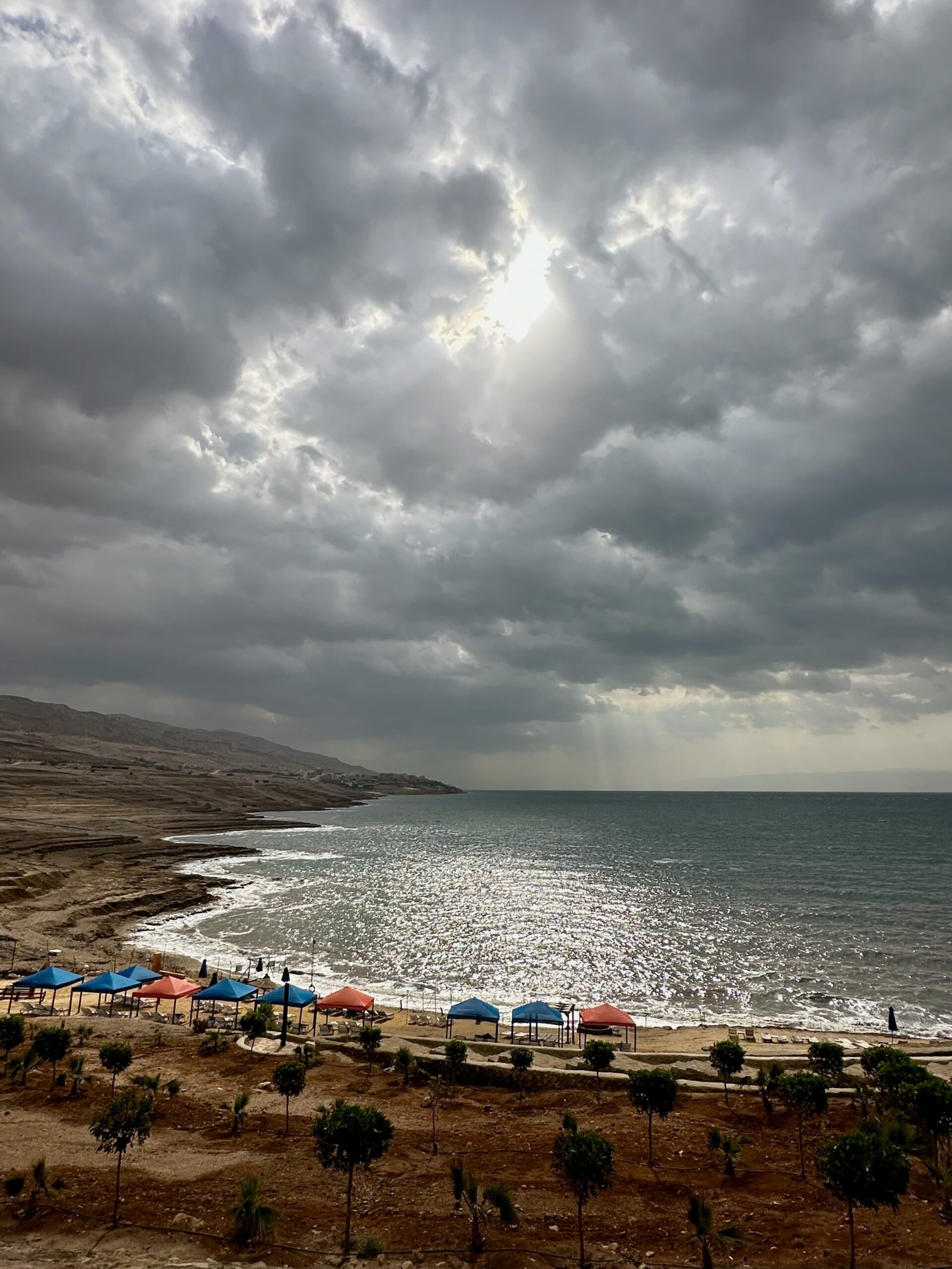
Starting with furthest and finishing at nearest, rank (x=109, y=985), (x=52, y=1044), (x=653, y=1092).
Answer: (x=109, y=985) < (x=52, y=1044) < (x=653, y=1092)

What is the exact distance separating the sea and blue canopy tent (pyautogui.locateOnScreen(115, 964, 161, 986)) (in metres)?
12.3

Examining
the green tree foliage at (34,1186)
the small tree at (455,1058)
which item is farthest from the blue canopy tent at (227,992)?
the green tree foliage at (34,1186)

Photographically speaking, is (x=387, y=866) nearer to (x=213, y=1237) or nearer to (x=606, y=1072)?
(x=606, y=1072)

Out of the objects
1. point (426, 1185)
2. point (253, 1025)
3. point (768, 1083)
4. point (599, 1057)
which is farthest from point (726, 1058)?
point (253, 1025)

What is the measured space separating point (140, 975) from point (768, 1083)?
35.3m

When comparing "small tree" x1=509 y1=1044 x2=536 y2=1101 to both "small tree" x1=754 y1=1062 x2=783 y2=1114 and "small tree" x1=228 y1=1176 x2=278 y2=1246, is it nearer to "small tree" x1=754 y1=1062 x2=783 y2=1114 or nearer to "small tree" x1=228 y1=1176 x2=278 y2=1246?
"small tree" x1=754 y1=1062 x2=783 y2=1114

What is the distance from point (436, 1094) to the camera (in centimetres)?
2686

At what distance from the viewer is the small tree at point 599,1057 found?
27.6m

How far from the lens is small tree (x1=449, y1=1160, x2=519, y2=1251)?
1595 cm

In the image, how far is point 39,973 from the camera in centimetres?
3938

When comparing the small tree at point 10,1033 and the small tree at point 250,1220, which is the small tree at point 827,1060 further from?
the small tree at point 10,1033

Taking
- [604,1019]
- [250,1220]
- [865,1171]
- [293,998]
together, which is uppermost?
[865,1171]

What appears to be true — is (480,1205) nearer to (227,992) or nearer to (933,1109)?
(933,1109)

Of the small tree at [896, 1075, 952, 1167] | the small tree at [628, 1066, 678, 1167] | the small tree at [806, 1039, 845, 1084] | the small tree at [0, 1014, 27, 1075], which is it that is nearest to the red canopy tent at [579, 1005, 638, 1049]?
the small tree at [806, 1039, 845, 1084]
